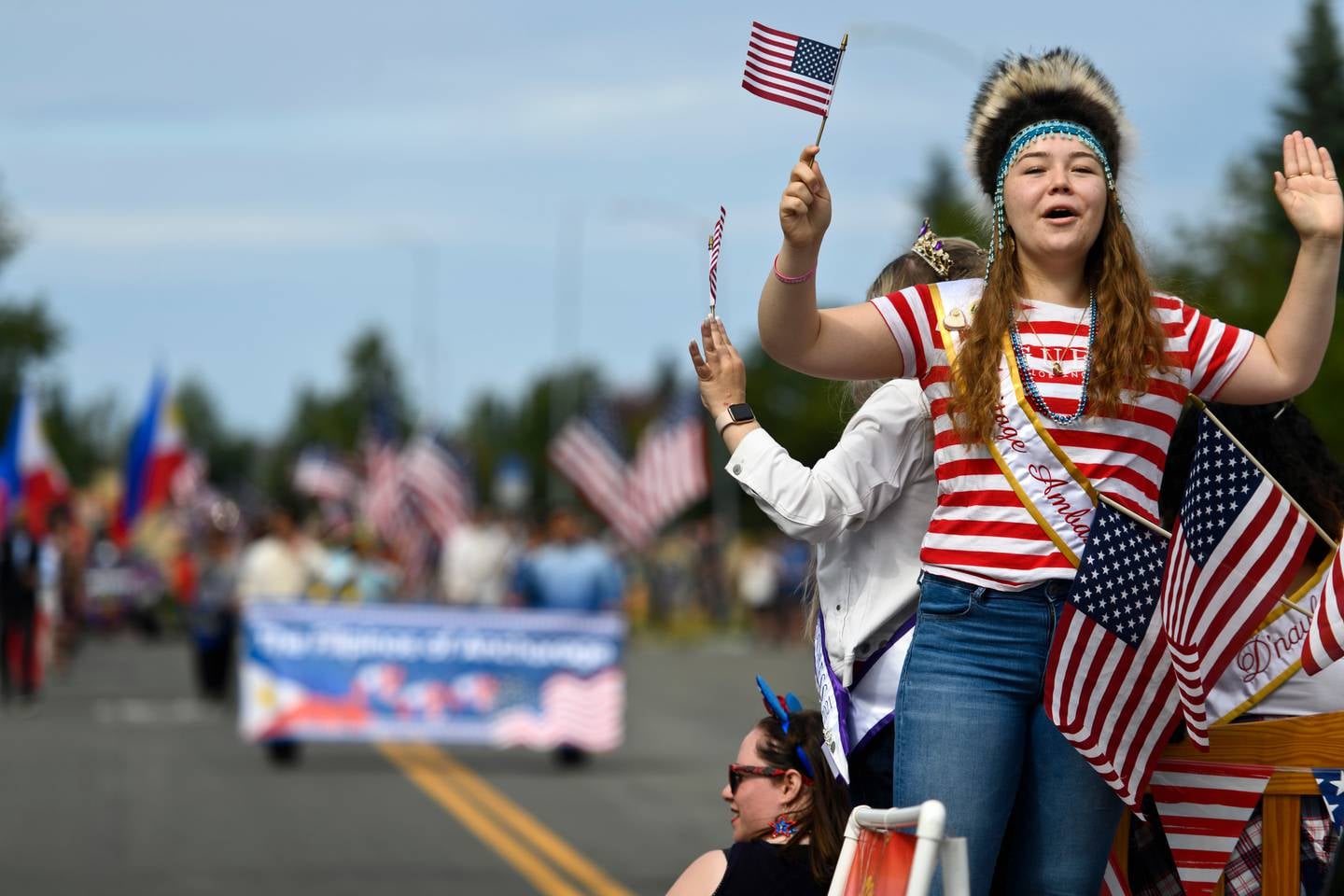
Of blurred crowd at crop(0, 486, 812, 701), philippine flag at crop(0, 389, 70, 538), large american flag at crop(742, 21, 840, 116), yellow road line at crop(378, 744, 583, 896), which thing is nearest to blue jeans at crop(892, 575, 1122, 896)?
blurred crowd at crop(0, 486, 812, 701)

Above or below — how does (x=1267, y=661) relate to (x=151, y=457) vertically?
above

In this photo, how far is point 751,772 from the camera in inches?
180

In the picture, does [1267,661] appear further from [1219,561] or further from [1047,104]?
[1047,104]

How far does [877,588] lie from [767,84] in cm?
96

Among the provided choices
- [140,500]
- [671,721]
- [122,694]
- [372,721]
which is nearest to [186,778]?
[372,721]

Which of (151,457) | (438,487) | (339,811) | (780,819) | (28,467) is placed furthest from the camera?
(151,457)

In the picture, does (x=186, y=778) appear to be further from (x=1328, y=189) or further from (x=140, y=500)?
(x=140, y=500)

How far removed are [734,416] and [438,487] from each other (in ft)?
81.3

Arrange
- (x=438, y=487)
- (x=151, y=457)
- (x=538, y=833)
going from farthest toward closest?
(x=151, y=457) → (x=438, y=487) → (x=538, y=833)

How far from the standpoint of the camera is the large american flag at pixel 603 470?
27.7 meters

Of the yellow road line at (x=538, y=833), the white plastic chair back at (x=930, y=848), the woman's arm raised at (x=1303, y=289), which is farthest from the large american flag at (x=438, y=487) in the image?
the white plastic chair back at (x=930, y=848)

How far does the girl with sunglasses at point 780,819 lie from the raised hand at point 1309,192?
54.9 inches

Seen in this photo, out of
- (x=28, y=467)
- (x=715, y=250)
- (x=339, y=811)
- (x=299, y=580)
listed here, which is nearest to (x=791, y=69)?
(x=715, y=250)

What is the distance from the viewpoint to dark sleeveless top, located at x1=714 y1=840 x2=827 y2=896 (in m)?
4.43
